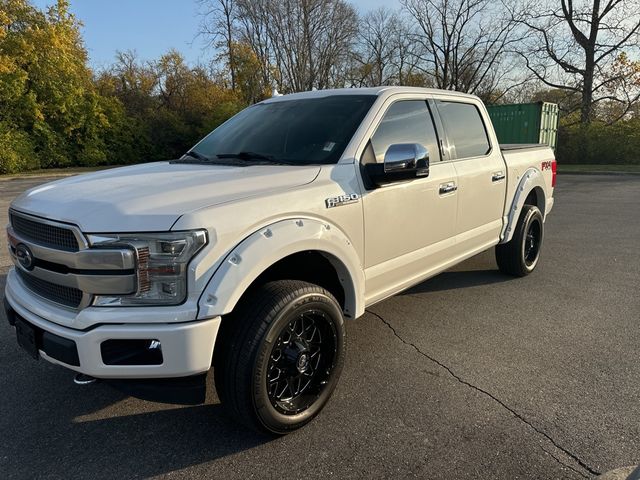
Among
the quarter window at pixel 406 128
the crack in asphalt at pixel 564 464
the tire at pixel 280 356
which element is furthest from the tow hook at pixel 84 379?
the crack in asphalt at pixel 564 464

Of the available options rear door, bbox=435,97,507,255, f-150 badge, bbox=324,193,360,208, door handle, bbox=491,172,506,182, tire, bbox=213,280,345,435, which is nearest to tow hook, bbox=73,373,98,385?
tire, bbox=213,280,345,435

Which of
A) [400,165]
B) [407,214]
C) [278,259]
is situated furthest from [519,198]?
[278,259]

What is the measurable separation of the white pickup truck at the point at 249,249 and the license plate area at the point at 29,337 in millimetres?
13

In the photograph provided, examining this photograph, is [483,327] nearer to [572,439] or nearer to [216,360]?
[572,439]

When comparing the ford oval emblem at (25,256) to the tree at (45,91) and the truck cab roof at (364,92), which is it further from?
the tree at (45,91)

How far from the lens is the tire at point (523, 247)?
5.19m

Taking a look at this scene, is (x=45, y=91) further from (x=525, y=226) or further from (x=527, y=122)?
(x=525, y=226)

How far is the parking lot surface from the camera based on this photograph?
7.90ft

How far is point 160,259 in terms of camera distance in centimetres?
215

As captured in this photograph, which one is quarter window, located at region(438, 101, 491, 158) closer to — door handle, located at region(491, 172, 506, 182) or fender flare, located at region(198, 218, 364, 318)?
door handle, located at region(491, 172, 506, 182)

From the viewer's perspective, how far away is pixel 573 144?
83.7ft

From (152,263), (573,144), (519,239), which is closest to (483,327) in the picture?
(519,239)

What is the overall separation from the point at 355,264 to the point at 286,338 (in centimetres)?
67

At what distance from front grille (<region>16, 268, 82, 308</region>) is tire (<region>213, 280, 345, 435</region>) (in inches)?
28.9
